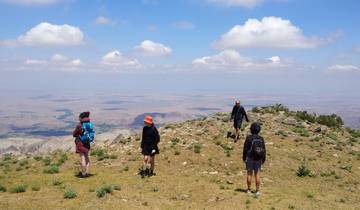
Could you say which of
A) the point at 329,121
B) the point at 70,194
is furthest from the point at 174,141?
the point at 329,121

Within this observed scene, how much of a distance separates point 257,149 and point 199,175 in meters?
4.71

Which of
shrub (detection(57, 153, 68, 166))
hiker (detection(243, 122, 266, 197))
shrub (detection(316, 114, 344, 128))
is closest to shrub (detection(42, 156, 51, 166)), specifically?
shrub (detection(57, 153, 68, 166))

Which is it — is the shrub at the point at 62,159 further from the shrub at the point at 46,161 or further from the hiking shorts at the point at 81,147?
the hiking shorts at the point at 81,147

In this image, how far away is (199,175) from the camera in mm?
17828

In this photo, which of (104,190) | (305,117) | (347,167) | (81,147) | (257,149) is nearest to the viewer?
(104,190)

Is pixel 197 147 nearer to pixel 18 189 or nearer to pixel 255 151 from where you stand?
pixel 255 151

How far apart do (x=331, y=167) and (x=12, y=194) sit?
→ 52.0 feet

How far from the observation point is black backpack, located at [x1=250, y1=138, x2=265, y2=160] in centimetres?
1386

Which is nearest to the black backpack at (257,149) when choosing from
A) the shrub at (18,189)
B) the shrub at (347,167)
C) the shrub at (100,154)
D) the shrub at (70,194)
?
the shrub at (70,194)

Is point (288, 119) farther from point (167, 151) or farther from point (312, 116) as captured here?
point (167, 151)

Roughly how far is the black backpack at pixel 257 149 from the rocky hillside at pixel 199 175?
1.50 m

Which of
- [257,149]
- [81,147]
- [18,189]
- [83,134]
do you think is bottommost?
[18,189]

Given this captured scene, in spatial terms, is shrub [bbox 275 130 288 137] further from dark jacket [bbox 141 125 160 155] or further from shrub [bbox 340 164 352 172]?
dark jacket [bbox 141 125 160 155]

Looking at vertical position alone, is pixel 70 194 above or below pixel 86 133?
below
